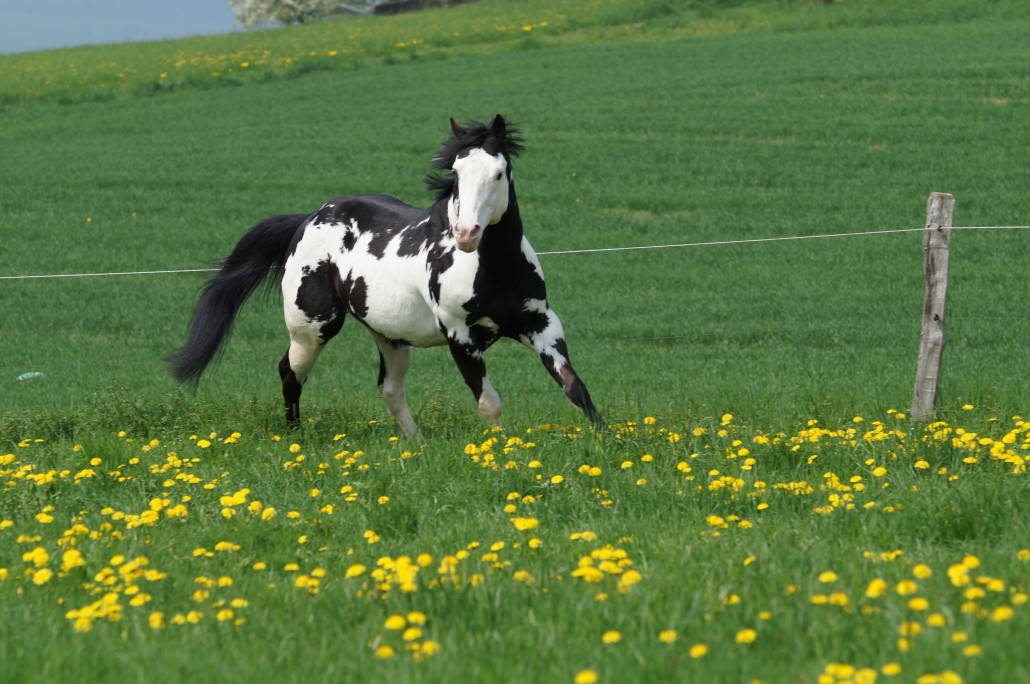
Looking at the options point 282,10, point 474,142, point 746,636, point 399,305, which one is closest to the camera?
point 746,636

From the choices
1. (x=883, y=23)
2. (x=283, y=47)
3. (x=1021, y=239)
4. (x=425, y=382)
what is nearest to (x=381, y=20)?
(x=283, y=47)

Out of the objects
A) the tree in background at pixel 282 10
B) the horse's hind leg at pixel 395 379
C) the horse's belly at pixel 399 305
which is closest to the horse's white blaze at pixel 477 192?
the horse's belly at pixel 399 305

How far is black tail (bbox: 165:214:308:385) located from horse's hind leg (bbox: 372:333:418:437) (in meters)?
1.14

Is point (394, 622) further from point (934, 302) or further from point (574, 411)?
point (934, 302)

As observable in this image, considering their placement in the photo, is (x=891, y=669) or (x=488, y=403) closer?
(x=891, y=669)

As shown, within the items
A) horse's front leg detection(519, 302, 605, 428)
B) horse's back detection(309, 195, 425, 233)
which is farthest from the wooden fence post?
horse's back detection(309, 195, 425, 233)

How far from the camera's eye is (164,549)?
4.84 metres

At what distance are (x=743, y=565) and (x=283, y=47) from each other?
4047cm

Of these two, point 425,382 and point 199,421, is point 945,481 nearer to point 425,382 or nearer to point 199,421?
point 199,421

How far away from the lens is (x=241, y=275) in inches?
339

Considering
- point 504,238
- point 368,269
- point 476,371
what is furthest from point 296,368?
point 504,238

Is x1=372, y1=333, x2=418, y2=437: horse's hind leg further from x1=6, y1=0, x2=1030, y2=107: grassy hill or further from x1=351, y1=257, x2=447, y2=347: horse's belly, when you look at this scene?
x1=6, y1=0, x2=1030, y2=107: grassy hill

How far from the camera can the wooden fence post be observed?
7273mm

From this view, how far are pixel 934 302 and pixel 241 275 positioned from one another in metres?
4.89
